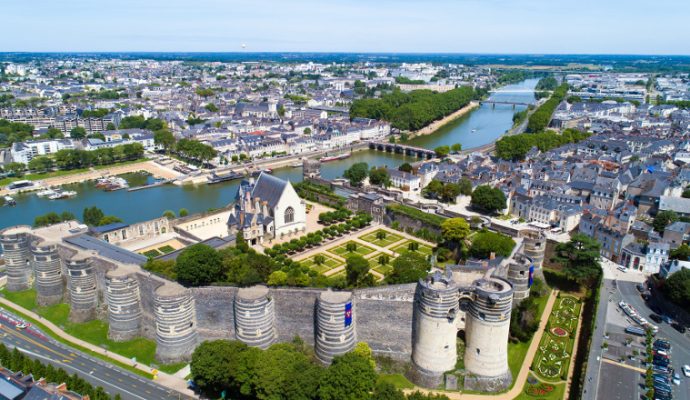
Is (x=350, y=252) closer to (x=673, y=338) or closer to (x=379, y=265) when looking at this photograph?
(x=379, y=265)

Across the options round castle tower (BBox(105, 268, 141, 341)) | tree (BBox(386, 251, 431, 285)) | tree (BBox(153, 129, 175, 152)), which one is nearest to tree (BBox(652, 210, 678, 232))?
tree (BBox(386, 251, 431, 285))

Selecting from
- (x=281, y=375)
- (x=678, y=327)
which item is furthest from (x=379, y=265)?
(x=678, y=327)

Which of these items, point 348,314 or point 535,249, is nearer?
point 348,314

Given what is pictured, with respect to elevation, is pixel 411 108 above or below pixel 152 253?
above

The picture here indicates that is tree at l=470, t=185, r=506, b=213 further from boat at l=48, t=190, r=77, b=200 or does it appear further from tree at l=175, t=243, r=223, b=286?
boat at l=48, t=190, r=77, b=200

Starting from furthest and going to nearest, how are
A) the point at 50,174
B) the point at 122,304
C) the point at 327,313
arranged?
the point at 50,174, the point at 122,304, the point at 327,313

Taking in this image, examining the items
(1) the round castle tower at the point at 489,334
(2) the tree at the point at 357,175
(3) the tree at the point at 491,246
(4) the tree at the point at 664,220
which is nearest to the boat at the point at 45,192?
(2) the tree at the point at 357,175

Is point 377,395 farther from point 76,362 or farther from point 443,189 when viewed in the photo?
point 443,189
